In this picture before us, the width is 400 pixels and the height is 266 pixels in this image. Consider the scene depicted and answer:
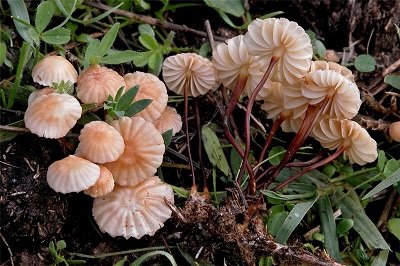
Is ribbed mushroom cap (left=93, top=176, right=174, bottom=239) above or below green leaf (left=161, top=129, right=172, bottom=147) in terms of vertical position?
below

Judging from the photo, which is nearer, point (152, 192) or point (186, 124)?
point (152, 192)

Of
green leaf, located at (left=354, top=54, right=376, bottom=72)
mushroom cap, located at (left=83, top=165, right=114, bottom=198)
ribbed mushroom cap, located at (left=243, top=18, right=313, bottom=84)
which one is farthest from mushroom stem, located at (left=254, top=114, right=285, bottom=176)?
mushroom cap, located at (left=83, top=165, right=114, bottom=198)

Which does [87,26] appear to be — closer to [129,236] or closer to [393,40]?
[129,236]

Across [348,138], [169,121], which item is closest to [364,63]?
[348,138]

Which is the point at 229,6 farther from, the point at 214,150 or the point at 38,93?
the point at 38,93

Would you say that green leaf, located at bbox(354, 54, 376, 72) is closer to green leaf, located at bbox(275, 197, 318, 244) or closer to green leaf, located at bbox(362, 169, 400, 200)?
green leaf, located at bbox(362, 169, 400, 200)

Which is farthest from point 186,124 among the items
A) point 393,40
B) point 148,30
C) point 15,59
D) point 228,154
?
point 393,40
